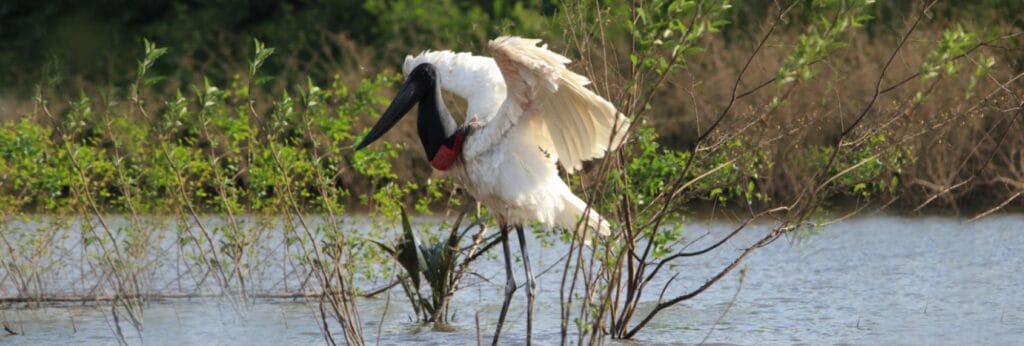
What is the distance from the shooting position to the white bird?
582 cm

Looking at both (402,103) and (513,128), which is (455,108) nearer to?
(402,103)

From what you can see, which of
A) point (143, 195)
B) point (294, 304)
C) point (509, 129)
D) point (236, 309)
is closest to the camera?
point (509, 129)

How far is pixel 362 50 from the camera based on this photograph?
57.9 ft

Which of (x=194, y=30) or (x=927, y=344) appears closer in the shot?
(x=927, y=344)

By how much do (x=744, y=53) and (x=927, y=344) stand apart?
747 centimetres

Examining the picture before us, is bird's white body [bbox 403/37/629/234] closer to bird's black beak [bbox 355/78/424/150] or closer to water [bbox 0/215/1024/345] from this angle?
bird's black beak [bbox 355/78/424/150]

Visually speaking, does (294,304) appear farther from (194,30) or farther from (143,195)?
(194,30)

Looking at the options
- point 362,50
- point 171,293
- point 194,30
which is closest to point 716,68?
point 362,50

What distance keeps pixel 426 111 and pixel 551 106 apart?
0.88 meters

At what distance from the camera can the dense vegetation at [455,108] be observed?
5684mm

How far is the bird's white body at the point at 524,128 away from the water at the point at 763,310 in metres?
0.76

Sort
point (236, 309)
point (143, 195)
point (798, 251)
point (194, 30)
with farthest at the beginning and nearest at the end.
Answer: point (194, 30) → point (798, 251) → point (143, 195) → point (236, 309)

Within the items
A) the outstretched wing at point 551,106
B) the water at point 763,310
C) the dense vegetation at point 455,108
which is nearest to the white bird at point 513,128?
the outstretched wing at point 551,106

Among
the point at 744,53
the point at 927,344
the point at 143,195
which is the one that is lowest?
the point at 927,344
